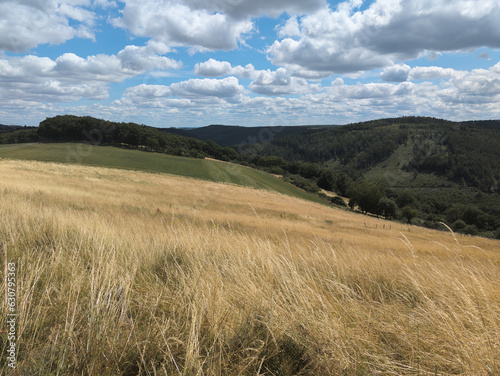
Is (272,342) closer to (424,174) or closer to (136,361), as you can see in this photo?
(136,361)

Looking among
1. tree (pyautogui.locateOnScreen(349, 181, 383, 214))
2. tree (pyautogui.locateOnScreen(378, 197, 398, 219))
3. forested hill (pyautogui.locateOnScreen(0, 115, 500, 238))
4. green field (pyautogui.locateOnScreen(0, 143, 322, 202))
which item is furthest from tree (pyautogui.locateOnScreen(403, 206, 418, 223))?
green field (pyautogui.locateOnScreen(0, 143, 322, 202))

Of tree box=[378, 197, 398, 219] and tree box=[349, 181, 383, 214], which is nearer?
tree box=[378, 197, 398, 219]

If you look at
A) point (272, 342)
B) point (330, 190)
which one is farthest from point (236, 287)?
point (330, 190)

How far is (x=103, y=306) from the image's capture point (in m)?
2.16

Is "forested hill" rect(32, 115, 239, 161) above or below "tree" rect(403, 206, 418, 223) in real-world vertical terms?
above

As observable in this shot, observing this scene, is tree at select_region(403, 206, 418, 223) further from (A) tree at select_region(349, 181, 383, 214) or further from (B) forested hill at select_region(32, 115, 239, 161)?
(B) forested hill at select_region(32, 115, 239, 161)

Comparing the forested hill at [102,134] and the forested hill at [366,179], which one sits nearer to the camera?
the forested hill at [366,179]

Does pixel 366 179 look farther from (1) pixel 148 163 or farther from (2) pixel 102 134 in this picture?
(2) pixel 102 134

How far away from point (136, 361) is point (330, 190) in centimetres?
11968

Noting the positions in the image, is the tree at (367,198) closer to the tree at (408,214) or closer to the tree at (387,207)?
the tree at (387,207)

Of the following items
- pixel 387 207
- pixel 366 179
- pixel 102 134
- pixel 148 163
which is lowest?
pixel 387 207

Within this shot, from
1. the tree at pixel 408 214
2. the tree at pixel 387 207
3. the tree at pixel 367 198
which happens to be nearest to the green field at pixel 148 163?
the tree at pixel 367 198

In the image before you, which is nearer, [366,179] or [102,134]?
[102,134]

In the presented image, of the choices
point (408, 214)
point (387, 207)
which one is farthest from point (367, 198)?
point (408, 214)
